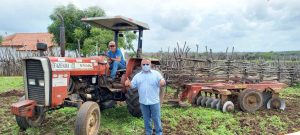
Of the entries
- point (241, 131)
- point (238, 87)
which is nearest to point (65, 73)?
point (241, 131)

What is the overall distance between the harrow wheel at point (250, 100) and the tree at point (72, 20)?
54.2 ft

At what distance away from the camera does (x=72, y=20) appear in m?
25.9

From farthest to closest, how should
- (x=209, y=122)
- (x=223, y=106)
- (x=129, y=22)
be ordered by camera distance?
(x=223, y=106), (x=209, y=122), (x=129, y=22)

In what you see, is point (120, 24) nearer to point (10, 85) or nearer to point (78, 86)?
point (78, 86)

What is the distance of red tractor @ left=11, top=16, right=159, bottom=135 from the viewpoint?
20.2ft

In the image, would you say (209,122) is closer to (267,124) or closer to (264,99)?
(267,124)

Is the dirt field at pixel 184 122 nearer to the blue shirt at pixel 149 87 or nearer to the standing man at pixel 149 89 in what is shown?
the standing man at pixel 149 89

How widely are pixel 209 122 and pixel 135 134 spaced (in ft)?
6.61

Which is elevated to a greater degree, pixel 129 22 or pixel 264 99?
pixel 129 22

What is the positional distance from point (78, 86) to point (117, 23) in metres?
1.76

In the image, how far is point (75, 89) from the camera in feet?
23.1

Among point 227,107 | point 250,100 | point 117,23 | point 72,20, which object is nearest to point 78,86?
point 117,23

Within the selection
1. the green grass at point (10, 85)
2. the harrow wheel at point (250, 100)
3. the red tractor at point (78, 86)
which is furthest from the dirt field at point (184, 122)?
the green grass at point (10, 85)

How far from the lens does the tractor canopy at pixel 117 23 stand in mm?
7398
